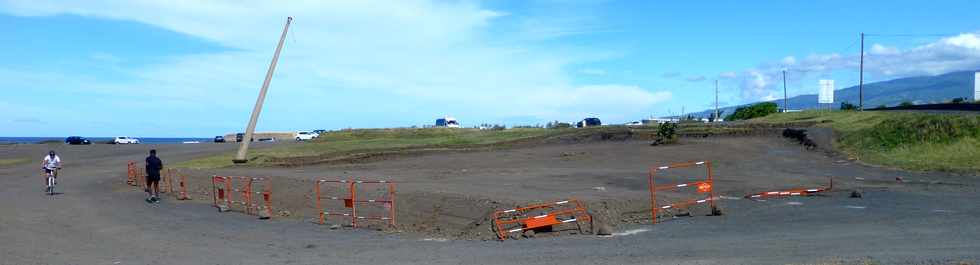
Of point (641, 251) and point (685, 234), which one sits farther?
point (685, 234)

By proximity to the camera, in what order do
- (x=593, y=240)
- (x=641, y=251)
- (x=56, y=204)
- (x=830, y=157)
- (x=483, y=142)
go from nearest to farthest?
1. (x=641, y=251)
2. (x=593, y=240)
3. (x=56, y=204)
4. (x=830, y=157)
5. (x=483, y=142)

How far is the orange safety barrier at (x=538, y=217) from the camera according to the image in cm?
Answer: 1733

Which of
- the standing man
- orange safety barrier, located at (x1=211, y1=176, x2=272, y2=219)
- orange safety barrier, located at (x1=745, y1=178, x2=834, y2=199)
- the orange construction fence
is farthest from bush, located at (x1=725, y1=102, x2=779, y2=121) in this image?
the standing man

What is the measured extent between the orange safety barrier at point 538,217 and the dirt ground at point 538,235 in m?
0.29

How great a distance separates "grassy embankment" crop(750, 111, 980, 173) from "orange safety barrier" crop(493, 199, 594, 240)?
63.3 feet

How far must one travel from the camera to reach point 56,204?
26.3 meters

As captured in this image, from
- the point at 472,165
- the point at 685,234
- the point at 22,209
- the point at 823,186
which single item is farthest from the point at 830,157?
the point at 22,209

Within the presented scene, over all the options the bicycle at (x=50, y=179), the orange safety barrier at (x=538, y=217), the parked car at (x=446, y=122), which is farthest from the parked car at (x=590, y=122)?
the orange safety barrier at (x=538, y=217)

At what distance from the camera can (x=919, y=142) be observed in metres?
39.2

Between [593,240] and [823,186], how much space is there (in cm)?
1406

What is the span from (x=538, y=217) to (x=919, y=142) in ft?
91.3

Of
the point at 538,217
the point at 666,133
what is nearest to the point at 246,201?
the point at 538,217

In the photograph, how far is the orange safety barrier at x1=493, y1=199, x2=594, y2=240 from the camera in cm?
1733

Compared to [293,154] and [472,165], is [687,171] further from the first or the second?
[293,154]
